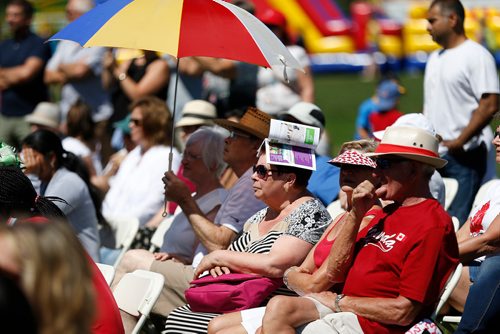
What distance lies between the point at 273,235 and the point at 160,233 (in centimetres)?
181

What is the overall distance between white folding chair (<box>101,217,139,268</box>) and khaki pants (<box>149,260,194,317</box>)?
41.1 inches

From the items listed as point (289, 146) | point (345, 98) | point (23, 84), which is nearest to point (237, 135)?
point (289, 146)

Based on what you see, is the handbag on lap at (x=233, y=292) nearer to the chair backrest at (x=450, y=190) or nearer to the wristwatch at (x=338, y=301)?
the wristwatch at (x=338, y=301)

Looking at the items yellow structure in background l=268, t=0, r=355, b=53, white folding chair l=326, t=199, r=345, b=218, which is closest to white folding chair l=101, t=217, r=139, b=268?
white folding chair l=326, t=199, r=345, b=218

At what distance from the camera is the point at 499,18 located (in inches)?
1182

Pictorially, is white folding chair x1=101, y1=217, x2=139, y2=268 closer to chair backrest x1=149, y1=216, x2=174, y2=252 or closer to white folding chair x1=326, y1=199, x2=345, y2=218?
chair backrest x1=149, y1=216, x2=174, y2=252

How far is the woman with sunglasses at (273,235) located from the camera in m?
5.38

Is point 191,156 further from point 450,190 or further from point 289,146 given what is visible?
point 450,190

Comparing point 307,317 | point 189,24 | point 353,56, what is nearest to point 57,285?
point 307,317

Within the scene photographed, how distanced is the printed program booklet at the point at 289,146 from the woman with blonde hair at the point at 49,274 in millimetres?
2997

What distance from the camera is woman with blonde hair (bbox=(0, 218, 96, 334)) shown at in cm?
256

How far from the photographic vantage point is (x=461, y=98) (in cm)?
751

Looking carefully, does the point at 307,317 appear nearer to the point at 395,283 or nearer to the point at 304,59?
the point at 395,283

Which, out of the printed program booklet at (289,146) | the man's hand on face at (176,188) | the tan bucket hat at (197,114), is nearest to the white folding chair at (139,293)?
the man's hand on face at (176,188)
